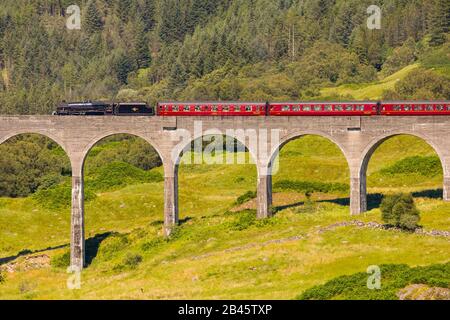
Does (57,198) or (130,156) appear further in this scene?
(130,156)

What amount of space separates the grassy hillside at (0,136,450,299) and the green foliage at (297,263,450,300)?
214 centimetres

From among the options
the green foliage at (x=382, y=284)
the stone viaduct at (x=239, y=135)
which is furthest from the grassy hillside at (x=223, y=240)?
the stone viaduct at (x=239, y=135)

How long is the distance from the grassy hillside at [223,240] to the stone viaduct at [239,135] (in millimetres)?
2845

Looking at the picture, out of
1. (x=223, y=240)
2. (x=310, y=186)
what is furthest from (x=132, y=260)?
(x=310, y=186)

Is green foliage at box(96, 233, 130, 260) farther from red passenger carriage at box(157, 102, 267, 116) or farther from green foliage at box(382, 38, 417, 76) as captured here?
green foliage at box(382, 38, 417, 76)

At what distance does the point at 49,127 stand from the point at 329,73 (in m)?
94.4

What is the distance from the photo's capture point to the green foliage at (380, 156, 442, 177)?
348 feet

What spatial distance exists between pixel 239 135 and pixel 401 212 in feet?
54.3

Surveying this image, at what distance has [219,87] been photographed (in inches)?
6393

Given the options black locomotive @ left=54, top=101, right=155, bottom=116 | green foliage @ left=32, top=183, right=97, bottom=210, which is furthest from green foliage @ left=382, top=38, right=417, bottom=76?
black locomotive @ left=54, top=101, right=155, bottom=116

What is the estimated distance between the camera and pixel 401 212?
76812 millimetres

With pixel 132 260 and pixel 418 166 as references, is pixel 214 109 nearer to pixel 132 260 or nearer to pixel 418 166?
pixel 132 260
